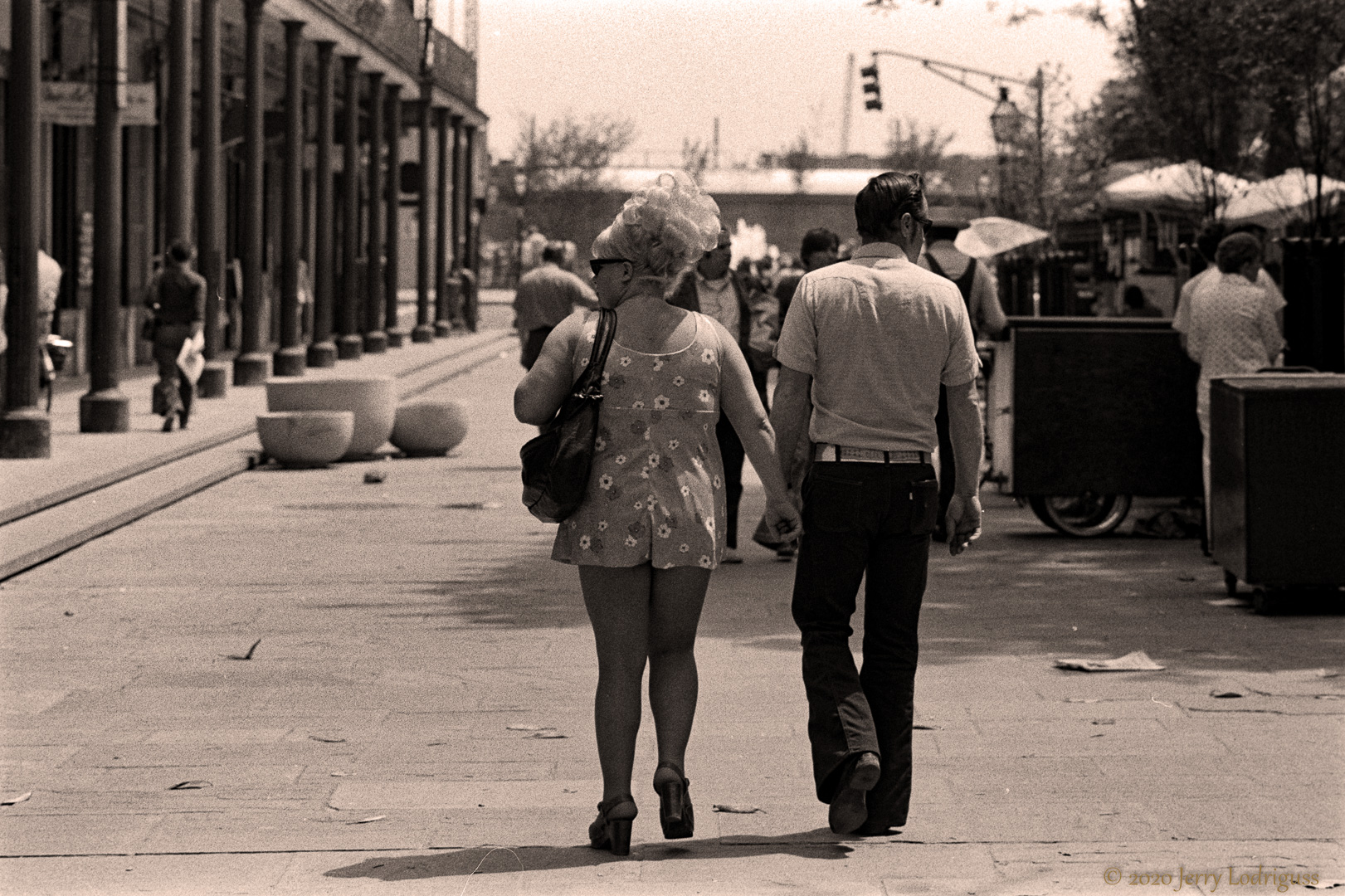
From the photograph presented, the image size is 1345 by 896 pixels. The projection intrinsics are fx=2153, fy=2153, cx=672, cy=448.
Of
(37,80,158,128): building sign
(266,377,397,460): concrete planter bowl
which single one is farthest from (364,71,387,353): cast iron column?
(266,377,397,460): concrete planter bowl

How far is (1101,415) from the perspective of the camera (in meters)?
12.7

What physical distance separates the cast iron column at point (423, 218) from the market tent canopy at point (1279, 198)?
1960 centimetres

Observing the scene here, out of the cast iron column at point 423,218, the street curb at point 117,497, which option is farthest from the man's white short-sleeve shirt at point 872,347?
the cast iron column at point 423,218

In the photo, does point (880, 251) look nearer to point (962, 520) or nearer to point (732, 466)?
point (962, 520)

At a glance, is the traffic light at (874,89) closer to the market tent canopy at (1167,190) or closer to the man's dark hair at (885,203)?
the market tent canopy at (1167,190)

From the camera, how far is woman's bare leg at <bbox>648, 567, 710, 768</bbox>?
221 inches

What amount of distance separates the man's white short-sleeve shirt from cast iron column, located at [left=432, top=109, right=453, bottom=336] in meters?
36.9

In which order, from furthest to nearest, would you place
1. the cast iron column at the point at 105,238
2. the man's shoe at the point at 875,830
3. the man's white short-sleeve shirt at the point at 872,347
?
the cast iron column at the point at 105,238 → the man's white short-sleeve shirt at the point at 872,347 → the man's shoe at the point at 875,830

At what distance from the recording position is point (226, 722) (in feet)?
24.0

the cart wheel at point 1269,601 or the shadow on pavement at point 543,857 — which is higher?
the cart wheel at point 1269,601

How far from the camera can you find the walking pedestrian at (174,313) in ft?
66.1

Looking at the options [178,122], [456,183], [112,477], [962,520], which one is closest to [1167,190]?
[178,122]

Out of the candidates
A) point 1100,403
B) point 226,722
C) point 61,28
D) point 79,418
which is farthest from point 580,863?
point 61,28

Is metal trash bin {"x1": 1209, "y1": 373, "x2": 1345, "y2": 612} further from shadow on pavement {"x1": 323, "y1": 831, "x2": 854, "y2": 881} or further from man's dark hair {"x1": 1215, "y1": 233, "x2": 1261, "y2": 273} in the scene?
shadow on pavement {"x1": 323, "y1": 831, "x2": 854, "y2": 881}
